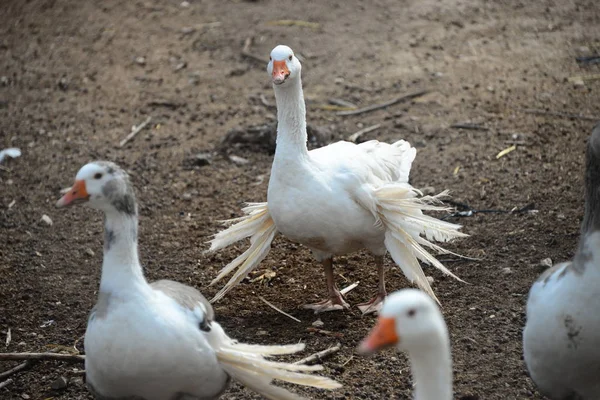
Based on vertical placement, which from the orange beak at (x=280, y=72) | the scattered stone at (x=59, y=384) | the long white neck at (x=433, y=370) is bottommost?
the scattered stone at (x=59, y=384)

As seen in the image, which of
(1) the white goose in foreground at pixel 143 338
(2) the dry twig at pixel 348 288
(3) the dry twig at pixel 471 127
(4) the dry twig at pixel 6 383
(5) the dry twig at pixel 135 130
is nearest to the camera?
(1) the white goose in foreground at pixel 143 338

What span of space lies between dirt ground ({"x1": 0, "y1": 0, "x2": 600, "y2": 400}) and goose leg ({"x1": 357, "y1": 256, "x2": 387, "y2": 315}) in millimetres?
94

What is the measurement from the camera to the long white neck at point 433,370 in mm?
3143

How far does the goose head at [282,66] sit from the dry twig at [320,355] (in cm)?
170

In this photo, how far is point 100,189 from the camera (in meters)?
3.80

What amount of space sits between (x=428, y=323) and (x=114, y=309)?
4.80 feet

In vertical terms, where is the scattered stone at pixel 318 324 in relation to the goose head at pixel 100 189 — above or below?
below

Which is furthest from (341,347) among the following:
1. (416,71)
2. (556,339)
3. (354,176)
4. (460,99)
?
(416,71)

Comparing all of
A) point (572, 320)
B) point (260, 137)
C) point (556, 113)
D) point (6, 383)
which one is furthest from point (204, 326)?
point (556, 113)

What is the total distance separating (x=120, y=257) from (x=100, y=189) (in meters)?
0.34

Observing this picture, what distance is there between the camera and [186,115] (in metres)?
8.26

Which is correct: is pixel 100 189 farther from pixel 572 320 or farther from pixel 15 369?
pixel 572 320

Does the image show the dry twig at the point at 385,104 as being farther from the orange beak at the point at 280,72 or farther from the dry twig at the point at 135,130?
the orange beak at the point at 280,72

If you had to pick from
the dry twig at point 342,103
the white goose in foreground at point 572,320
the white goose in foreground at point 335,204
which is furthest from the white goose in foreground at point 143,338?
the dry twig at point 342,103
